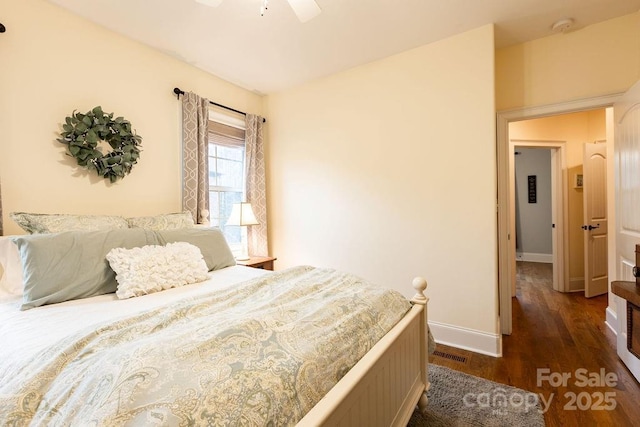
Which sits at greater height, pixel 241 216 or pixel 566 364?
pixel 241 216

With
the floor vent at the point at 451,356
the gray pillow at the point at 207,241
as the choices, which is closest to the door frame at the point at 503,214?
the floor vent at the point at 451,356

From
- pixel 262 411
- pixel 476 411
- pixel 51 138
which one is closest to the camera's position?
pixel 262 411

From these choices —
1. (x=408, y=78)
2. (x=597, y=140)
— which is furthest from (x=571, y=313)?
(x=408, y=78)

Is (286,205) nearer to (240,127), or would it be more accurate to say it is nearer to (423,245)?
(240,127)

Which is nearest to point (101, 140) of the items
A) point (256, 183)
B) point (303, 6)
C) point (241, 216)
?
point (241, 216)

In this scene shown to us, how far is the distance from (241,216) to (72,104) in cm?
157

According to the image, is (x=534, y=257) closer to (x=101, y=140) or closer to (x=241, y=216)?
(x=241, y=216)

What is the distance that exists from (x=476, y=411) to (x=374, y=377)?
3.56 feet

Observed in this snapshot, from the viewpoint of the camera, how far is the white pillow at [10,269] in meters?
1.53

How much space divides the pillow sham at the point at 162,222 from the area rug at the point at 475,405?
205cm

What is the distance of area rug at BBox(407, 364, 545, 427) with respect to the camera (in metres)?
1.62

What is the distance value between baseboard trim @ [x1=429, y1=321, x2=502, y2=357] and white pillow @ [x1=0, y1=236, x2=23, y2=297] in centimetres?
284

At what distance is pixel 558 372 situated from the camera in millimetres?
2043

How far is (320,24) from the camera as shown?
226 cm
